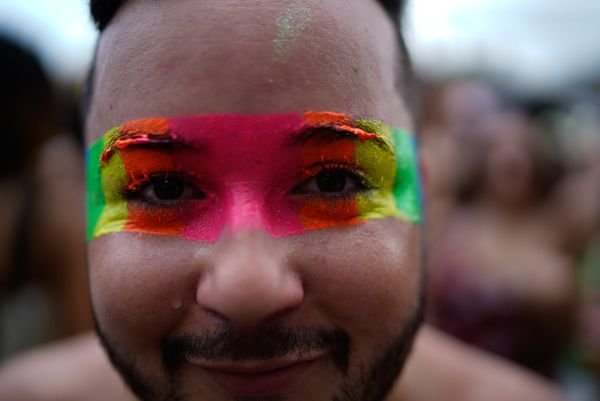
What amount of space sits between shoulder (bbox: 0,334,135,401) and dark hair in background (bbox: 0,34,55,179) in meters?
1.02

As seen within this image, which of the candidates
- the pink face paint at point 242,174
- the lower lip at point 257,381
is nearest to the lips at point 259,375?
the lower lip at point 257,381

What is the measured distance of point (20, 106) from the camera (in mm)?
2908

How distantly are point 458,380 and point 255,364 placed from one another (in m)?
1.22

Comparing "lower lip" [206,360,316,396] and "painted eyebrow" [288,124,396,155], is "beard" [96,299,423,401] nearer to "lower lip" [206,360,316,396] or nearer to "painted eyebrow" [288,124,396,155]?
"lower lip" [206,360,316,396]

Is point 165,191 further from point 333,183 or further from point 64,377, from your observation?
point 64,377

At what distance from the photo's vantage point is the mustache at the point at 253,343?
Answer: 115cm

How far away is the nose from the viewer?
1.11 m

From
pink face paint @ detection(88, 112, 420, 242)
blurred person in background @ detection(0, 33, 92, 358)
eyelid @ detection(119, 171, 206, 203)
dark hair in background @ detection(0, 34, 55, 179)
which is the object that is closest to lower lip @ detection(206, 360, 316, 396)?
pink face paint @ detection(88, 112, 420, 242)

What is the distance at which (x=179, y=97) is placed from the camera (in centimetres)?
118

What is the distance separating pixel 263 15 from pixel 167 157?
38 cm

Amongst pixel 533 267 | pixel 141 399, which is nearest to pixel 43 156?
pixel 141 399

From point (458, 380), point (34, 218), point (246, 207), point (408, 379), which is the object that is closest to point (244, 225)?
point (246, 207)

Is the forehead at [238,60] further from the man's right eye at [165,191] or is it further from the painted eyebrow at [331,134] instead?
the man's right eye at [165,191]

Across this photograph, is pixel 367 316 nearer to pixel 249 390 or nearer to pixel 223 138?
pixel 249 390
